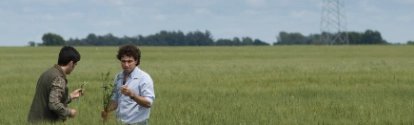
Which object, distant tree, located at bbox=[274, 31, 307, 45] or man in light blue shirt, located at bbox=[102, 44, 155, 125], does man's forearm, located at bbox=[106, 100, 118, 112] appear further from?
distant tree, located at bbox=[274, 31, 307, 45]

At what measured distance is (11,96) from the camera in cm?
1748

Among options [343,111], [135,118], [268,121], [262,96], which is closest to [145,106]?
[135,118]

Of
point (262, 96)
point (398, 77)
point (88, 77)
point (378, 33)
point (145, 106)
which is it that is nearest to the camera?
point (145, 106)

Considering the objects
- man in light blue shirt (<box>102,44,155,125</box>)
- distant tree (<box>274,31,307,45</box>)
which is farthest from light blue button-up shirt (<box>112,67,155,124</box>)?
distant tree (<box>274,31,307,45</box>)

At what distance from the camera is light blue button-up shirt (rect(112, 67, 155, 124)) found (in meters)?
7.45

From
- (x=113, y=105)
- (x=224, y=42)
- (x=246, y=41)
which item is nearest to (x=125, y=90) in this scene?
(x=113, y=105)

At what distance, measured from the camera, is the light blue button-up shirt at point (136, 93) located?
293 inches

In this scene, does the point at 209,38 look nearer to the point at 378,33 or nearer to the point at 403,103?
the point at 378,33

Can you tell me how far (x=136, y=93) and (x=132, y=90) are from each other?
6cm

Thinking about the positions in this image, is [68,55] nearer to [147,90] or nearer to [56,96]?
[56,96]

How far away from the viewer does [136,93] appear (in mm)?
7457

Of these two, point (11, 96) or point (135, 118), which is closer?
point (135, 118)

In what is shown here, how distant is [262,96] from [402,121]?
6.49m

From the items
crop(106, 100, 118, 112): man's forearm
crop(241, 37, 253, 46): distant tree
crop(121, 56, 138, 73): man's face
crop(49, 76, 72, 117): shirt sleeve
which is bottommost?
crop(241, 37, 253, 46): distant tree
